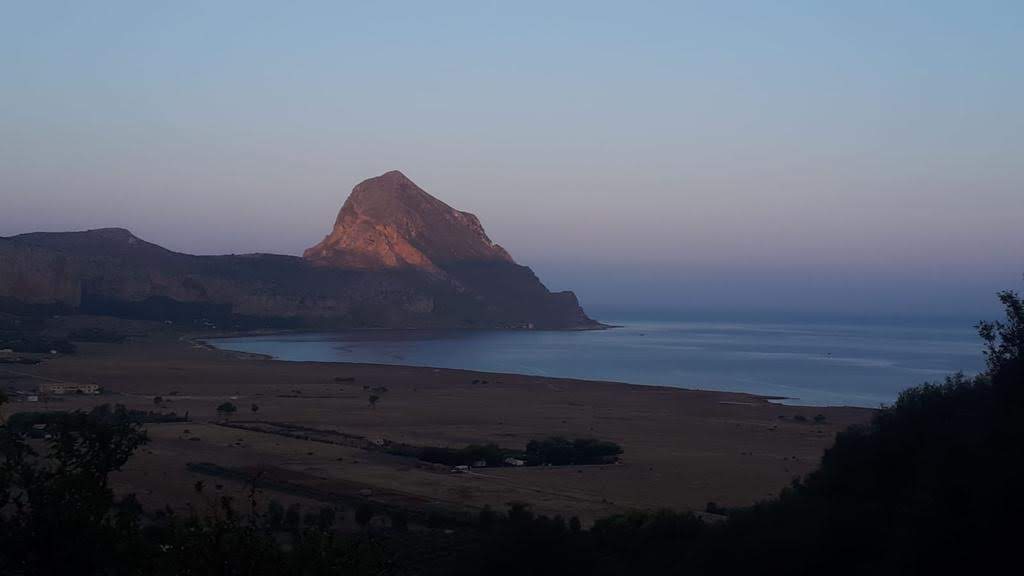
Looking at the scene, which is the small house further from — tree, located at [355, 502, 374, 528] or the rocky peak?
the rocky peak

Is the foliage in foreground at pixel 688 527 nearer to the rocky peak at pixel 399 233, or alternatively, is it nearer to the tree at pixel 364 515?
the tree at pixel 364 515

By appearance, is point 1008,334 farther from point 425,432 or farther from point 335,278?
point 335,278

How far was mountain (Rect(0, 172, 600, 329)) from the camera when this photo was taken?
86.0 metres

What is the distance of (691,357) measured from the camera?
70688 mm

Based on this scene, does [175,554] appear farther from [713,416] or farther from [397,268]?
[397,268]

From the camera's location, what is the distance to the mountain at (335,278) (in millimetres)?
86000

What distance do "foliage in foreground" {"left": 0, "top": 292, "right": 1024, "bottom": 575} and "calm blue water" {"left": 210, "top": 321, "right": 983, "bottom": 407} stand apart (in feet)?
95.1

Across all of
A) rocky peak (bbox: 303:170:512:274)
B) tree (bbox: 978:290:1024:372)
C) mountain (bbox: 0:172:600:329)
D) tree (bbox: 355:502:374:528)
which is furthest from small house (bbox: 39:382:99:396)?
rocky peak (bbox: 303:170:512:274)

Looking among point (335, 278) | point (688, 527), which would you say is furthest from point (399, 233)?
point (688, 527)

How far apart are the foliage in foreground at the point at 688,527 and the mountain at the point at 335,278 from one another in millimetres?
73936

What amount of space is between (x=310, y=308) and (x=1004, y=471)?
10127 cm

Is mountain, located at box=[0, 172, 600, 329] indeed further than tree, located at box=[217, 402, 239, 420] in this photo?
Yes

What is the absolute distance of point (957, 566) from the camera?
754 cm

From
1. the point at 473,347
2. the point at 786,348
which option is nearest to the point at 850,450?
the point at 473,347
